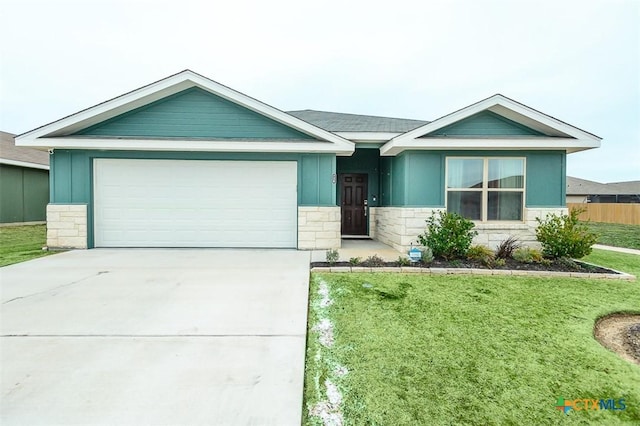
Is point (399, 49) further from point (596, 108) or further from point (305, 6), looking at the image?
point (596, 108)

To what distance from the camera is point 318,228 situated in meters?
8.62

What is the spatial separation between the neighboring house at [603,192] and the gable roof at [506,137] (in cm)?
3342

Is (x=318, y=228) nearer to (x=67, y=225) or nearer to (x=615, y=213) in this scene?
(x=67, y=225)

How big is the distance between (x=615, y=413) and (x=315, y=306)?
3.01m

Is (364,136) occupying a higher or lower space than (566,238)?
higher

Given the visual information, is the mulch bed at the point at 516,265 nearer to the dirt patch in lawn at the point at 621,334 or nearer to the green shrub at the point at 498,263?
the green shrub at the point at 498,263

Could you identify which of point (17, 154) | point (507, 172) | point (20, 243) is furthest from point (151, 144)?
point (17, 154)

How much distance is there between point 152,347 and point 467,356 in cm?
313

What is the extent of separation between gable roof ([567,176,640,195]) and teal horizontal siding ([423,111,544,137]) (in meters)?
33.7

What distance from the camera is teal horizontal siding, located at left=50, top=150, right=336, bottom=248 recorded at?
8.41m

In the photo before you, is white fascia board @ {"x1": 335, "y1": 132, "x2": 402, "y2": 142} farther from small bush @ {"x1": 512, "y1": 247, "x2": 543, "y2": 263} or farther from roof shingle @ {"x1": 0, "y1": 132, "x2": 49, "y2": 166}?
roof shingle @ {"x1": 0, "y1": 132, "x2": 49, "y2": 166}

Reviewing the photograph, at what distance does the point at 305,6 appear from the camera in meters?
12.4

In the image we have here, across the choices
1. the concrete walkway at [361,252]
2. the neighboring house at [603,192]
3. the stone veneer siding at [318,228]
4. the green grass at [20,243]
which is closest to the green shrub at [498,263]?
the concrete walkway at [361,252]

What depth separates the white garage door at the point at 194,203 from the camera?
336 inches
